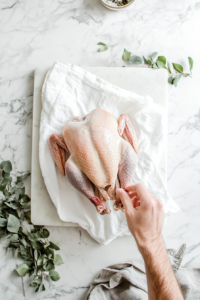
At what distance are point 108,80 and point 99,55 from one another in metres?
0.16

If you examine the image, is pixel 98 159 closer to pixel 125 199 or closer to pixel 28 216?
pixel 125 199

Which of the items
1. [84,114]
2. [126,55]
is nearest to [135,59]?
[126,55]

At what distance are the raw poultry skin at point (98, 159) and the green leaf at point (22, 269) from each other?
0.49 meters

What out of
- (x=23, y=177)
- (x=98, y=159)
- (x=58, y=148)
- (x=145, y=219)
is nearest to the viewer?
(x=145, y=219)

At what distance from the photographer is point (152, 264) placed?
0.91m

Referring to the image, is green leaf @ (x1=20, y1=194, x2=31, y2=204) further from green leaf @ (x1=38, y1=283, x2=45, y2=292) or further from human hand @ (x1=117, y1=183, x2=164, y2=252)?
human hand @ (x1=117, y1=183, x2=164, y2=252)

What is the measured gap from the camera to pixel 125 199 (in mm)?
936

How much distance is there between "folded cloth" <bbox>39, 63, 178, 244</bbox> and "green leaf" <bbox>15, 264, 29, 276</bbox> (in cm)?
30

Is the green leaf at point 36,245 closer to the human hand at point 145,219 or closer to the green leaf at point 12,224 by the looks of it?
the green leaf at point 12,224

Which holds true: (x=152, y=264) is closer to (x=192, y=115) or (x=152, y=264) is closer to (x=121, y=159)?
(x=121, y=159)

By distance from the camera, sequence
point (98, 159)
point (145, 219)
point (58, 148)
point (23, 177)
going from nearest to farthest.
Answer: point (145, 219) → point (98, 159) → point (58, 148) → point (23, 177)

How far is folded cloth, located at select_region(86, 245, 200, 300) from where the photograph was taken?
1.15 m

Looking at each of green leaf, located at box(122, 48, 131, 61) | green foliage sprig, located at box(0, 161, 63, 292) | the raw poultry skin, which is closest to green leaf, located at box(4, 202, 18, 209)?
green foliage sprig, located at box(0, 161, 63, 292)

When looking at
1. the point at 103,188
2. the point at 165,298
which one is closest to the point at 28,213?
the point at 103,188
